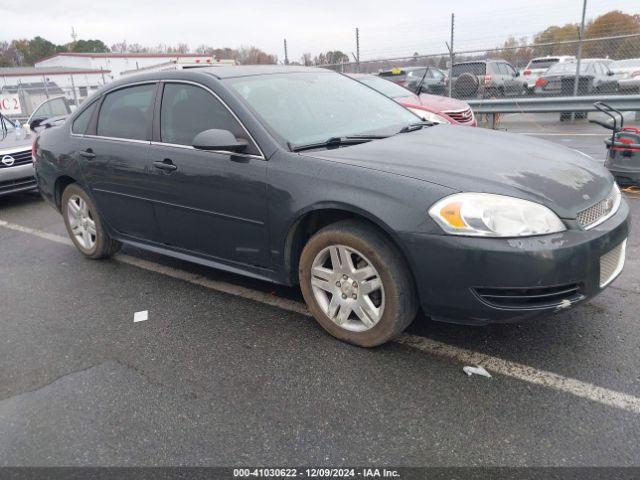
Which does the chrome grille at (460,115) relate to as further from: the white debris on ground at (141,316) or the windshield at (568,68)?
the windshield at (568,68)

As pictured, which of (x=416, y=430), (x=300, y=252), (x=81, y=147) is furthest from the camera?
(x=81, y=147)

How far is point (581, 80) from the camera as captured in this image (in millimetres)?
14430

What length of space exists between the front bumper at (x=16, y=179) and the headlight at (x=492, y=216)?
655cm

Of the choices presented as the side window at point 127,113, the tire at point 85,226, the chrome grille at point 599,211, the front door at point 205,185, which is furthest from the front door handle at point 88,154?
the chrome grille at point 599,211

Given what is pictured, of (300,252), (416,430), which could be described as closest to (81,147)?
(300,252)

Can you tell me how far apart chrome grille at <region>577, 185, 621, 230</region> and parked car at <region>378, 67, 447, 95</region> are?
1366 cm

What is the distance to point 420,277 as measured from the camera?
2.79 meters

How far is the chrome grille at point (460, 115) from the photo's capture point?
8.79 meters

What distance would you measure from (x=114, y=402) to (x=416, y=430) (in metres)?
1.55

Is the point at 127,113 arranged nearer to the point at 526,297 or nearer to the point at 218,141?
the point at 218,141

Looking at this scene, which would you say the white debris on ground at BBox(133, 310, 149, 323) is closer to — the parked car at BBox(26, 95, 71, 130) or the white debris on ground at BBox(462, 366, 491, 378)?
the white debris on ground at BBox(462, 366, 491, 378)

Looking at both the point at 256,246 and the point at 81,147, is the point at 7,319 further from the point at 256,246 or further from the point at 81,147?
the point at 256,246

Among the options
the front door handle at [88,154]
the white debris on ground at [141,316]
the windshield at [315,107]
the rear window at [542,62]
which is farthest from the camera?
the rear window at [542,62]

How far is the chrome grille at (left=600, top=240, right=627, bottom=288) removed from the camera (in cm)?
279
